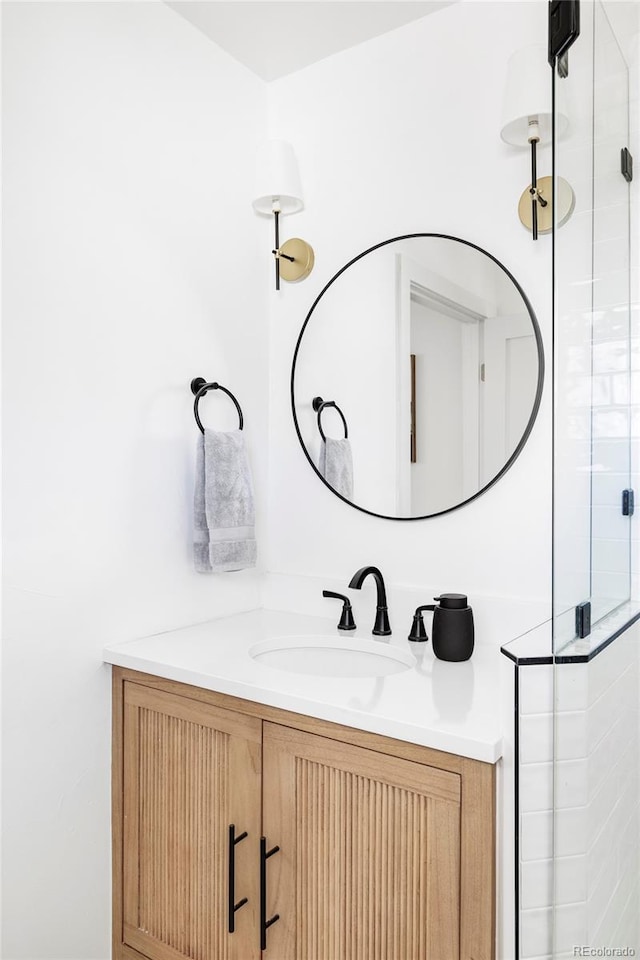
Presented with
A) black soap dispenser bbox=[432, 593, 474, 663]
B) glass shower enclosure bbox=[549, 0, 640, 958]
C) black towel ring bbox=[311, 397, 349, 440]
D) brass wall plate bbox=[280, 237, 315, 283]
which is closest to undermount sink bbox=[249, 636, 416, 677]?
black soap dispenser bbox=[432, 593, 474, 663]

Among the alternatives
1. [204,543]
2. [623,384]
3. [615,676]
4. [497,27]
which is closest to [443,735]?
[615,676]

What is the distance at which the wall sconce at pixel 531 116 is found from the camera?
4.98ft

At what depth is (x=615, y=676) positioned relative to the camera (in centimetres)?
91

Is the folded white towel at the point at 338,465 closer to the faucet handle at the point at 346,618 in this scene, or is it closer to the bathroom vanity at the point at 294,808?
the faucet handle at the point at 346,618

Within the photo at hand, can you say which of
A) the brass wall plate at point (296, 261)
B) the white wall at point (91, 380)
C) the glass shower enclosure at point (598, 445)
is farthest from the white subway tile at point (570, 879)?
the brass wall plate at point (296, 261)

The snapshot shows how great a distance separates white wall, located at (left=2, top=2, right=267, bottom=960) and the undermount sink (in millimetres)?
280

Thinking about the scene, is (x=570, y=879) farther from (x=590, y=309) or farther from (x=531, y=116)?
(x=531, y=116)

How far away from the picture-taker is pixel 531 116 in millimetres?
1537

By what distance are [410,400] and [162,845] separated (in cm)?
121

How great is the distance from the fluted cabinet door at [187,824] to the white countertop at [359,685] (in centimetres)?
8

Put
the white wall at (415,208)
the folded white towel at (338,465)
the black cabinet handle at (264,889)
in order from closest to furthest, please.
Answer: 1. the black cabinet handle at (264,889)
2. the white wall at (415,208)
3. the folded white towel at (338,465)

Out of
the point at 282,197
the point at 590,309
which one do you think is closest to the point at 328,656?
the point at 590,309

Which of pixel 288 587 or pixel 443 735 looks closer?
pixel 443 735

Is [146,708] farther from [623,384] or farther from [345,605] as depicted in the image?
[623,384]
